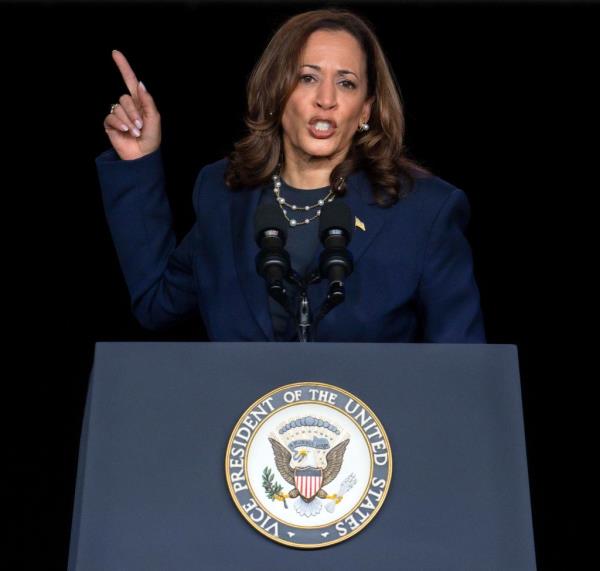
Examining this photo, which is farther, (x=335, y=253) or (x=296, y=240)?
(x=296, y=240)

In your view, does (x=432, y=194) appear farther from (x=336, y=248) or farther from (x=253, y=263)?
(x=336, y=248)

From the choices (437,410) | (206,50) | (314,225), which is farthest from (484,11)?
(437,410)

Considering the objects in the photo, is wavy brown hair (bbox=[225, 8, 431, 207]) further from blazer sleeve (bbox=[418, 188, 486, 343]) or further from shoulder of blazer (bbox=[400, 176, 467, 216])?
blazer sleeve (bbox=[418, 188, 486, 343])

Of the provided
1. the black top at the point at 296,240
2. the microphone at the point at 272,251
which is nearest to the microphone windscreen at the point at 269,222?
the microphone at the point at 272,251

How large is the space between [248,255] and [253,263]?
25 mm

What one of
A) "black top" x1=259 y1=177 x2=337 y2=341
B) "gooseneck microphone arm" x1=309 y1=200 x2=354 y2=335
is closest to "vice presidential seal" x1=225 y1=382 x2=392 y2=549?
"gooseneck microphone arm" x1=309 y1=200 x2=354 y2=335

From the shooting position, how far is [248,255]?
257cm

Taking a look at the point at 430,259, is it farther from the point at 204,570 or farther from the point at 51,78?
the point at 51,78

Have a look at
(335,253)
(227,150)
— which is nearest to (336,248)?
(335,253)

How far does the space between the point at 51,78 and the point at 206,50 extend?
1.30 ft

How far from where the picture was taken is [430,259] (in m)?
2.57

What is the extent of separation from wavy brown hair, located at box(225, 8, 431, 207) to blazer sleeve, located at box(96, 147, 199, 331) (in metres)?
0.13

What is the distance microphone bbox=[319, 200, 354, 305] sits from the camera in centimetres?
207

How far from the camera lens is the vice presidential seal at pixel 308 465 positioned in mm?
1910
